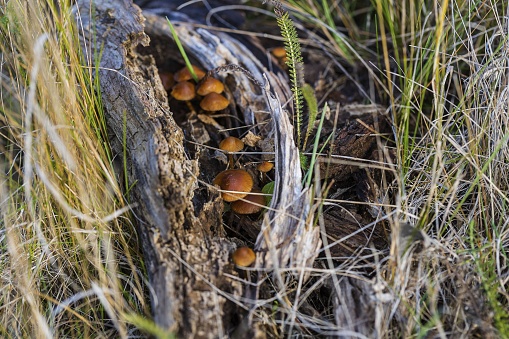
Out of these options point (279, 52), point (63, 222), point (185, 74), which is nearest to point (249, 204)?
point (63, 222)

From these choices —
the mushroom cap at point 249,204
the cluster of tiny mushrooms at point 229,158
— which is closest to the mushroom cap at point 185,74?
the cluster of tiny mushrooms at point 229,158

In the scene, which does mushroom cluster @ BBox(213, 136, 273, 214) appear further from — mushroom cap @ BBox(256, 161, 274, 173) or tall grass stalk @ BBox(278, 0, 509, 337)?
tall grass stalk @ BBox(278, 0, 509, 337)

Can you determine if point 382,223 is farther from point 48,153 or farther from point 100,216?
point 48,153

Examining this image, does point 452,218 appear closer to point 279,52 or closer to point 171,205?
point 171,205

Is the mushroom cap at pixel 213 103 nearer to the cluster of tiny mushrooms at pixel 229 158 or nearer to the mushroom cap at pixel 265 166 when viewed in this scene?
the cluster of tiny mushrooms at pixel 229 158

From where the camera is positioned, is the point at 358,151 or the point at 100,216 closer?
the point at 100,216

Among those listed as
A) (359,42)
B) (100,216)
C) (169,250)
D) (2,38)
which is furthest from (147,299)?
(359,42)

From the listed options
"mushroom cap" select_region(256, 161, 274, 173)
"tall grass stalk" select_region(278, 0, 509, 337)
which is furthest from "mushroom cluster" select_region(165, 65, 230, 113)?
"tall grass stalk" select_region(278, 0, 509, 337)
